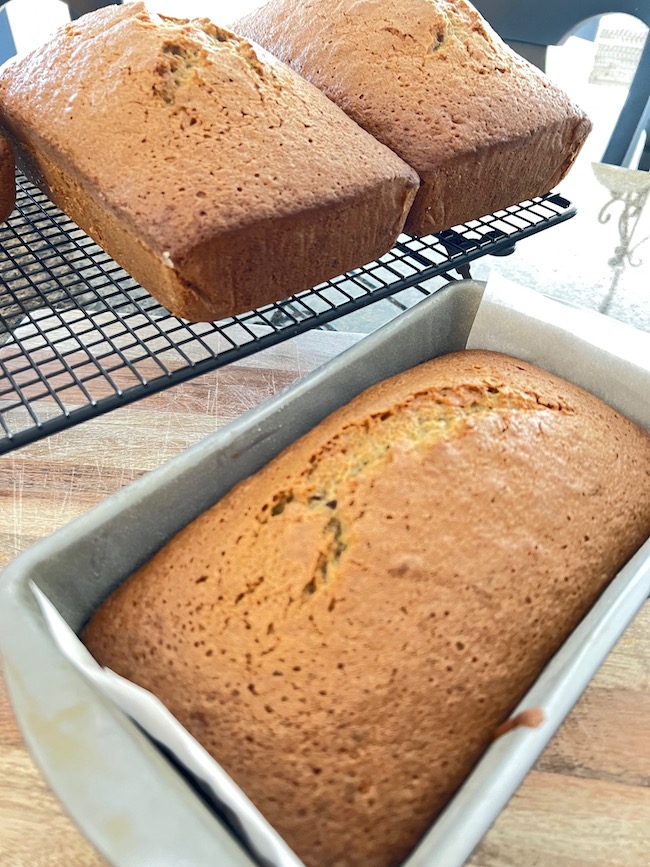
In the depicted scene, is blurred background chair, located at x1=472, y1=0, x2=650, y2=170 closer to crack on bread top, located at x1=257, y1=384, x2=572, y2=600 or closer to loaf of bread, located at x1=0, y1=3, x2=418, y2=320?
loaf of bread, located at x1=0, y1=3, x2=418, y2=320

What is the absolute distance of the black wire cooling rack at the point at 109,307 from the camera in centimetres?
67

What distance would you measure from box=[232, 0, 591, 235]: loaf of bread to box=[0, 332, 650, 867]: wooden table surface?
53 cm

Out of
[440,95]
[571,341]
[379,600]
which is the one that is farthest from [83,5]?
[379,600]

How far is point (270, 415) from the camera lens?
0.73 m

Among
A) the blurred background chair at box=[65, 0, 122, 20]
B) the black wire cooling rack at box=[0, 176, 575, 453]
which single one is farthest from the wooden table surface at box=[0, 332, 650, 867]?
the blurred background chair at box=[65, 0, 122, 20]

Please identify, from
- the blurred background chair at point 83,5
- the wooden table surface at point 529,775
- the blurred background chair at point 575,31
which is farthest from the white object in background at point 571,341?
the blurred background chair at point 83,5

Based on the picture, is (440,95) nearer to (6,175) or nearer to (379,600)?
(6,175)

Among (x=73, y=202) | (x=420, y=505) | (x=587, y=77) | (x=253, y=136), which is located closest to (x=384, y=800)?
(x=420, y=505)

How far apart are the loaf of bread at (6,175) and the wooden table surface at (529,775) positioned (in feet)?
1.20

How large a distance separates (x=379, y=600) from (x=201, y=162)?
46cm

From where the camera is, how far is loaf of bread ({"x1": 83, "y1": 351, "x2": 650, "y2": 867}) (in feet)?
1.68

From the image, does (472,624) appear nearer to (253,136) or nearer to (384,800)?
(384,800)

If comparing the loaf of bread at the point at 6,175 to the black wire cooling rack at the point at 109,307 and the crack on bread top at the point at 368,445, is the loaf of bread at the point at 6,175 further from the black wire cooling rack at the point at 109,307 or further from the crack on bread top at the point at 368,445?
the crack on bread top at the point at 368,445

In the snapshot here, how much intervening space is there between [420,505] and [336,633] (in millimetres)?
133
